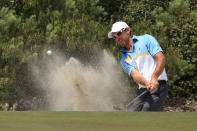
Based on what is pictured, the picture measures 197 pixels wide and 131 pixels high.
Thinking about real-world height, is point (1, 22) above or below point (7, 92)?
above

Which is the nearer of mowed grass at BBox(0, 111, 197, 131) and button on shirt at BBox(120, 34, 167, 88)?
mowed grass at BBox(0, 111, 197, 131)

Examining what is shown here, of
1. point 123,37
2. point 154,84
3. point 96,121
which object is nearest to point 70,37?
point 123,37

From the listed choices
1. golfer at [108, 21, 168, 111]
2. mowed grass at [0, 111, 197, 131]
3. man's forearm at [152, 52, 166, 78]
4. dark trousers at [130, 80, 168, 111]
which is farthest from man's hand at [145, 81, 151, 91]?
mowed grass at [0, 111, 197, 131]

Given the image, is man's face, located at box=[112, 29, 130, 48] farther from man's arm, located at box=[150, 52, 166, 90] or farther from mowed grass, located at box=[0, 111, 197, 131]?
mowed grass, located at box=[0, 111, 197, 131]

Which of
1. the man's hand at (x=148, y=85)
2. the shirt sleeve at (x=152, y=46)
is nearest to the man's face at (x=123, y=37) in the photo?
the shirt sleeve at (x=152, y=46)

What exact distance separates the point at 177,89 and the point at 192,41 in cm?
123

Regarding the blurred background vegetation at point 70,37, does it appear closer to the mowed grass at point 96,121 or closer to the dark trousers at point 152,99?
the dark trousers at point 152,99

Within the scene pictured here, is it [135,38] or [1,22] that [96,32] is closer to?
[1,22]

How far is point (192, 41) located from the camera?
11.2 metres

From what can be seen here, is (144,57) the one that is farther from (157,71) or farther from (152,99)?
(152,99)

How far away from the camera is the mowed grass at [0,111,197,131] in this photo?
8.75 feet

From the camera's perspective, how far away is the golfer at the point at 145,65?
4984 millimetres

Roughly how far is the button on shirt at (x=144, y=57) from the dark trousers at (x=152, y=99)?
0.14 metres

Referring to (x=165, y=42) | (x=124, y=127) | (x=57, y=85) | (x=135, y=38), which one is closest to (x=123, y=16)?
(x=165, y=42)
